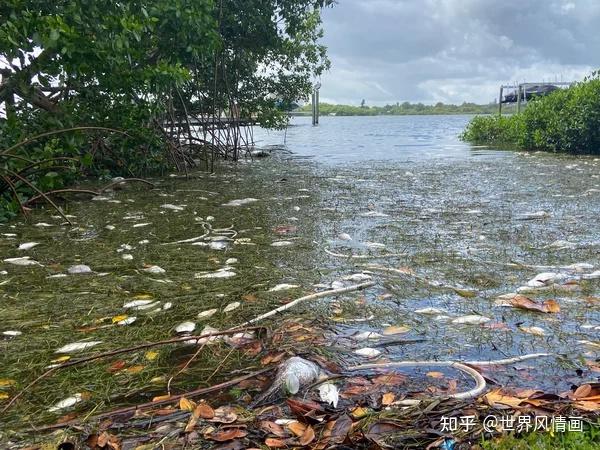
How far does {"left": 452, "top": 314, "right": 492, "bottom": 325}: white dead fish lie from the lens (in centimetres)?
257

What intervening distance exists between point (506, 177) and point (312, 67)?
28.5 ft

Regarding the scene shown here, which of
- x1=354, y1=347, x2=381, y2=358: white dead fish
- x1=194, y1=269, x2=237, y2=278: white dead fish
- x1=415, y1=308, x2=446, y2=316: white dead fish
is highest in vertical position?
x1=194, y1=269, x2=237, y2=278: white dead fish

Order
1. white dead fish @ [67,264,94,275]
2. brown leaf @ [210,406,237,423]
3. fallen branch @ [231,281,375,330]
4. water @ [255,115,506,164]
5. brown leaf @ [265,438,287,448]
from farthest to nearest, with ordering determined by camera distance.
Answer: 1. water @ [255,115,506,164]
2. white dead fish @ [67,264,94,275]
3. fallen branch @ [231,281,375,330]
4. brown leaf @ [210,406,237,423]
5. brown leaf @ [265,438,287,448]

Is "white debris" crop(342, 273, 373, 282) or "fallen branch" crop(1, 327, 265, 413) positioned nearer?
"fallen branch" crop(1, 327, 265, 413)

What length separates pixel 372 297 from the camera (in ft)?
9.74

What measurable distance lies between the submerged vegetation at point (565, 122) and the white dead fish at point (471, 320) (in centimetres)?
1242

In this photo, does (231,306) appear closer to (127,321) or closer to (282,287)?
(282,287)

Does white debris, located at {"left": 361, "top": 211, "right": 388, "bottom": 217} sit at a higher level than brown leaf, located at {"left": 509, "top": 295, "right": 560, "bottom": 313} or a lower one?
higher

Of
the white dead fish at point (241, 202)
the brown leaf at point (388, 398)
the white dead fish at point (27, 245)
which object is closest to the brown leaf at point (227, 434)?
the brown leaf at point (388, 398)

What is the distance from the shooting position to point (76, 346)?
96.0 inches

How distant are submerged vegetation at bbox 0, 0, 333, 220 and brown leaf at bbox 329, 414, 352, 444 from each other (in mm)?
4457

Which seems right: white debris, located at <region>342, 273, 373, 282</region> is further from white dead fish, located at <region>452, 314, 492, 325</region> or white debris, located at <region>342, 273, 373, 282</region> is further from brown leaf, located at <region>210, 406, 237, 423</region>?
brown leaf, located at <region>210, 406, 237, 423</region>

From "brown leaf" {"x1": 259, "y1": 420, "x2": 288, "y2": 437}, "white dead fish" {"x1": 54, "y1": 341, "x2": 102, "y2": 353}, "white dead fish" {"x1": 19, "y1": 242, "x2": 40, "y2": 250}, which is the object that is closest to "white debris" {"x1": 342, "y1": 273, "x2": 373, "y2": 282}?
"white dead fish" {"x1": 54, "y1": 341, "x2": 102, "y2": 353}

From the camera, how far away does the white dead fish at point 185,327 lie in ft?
8.48
